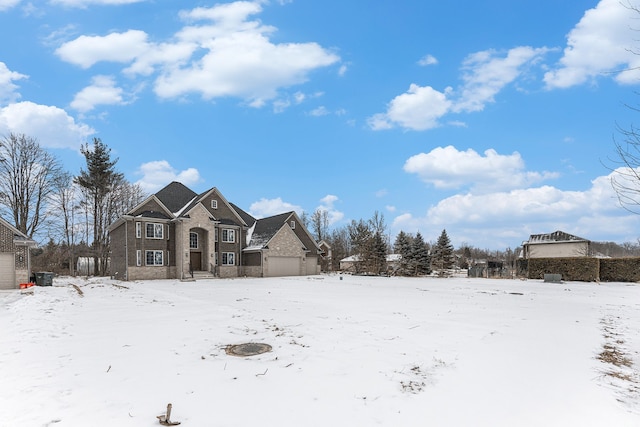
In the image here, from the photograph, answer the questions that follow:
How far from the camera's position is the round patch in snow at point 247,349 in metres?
7.37

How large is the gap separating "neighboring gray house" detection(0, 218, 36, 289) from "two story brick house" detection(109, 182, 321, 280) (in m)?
7.09

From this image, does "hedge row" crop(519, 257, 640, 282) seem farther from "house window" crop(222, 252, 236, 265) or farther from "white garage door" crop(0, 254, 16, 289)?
"white garage door" crop(0, 254, 16, 289)

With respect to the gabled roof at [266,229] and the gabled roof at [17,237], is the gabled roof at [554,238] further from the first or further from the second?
the gabled roof at [17,237]

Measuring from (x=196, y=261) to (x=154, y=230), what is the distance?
5.20 meters

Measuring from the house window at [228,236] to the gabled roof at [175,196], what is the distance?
A: 4.73 m

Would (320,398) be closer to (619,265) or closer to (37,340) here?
(37,340)

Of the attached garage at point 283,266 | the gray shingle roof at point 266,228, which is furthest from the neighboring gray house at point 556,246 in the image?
the gray shingle roof at point 266,228

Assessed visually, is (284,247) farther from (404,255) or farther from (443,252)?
(443,252)

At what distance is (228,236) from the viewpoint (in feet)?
117

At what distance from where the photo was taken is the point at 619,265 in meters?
31.2

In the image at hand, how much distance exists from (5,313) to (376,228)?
42.1 metres

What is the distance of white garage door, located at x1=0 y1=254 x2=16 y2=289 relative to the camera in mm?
22375

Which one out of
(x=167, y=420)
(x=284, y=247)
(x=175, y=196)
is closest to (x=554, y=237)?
(x=284, y=247)

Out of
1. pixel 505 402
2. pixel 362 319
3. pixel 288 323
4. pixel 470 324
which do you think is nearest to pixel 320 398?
pixel 505 402
